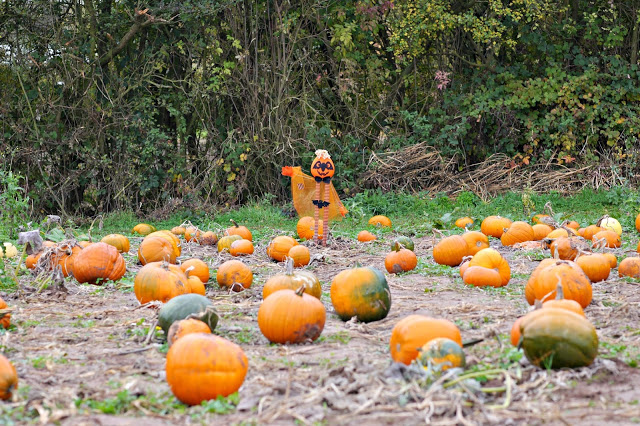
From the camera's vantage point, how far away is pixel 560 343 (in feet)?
10.1

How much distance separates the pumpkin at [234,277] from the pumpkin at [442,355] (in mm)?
2683

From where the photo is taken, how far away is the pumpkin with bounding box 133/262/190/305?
191 inches

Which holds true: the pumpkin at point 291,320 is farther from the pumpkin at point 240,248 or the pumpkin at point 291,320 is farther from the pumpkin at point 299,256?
the pumpkin at point 240,248

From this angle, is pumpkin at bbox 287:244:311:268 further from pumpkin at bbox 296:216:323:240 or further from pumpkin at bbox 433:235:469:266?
pumpkin at bbox 296:216:323:240

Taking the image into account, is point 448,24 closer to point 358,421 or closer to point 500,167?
point 500,167

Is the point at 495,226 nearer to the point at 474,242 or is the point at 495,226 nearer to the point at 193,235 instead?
the point at 474,242

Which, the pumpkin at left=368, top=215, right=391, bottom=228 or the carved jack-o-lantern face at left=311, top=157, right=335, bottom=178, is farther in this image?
the pumpkin at left=368, top=215, right=391, bottom=228

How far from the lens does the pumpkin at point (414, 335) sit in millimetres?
3260

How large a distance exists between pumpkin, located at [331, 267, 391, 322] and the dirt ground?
0.09m

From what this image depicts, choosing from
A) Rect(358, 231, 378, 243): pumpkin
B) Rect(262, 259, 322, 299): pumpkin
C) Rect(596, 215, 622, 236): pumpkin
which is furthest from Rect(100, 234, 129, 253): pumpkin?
Rect(596, 215, 622, 236): pumpkin

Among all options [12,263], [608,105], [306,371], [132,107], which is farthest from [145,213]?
[306,371]

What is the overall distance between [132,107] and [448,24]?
543 centimetres

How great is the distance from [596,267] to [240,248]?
3523mm

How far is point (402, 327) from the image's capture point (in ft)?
11.1
